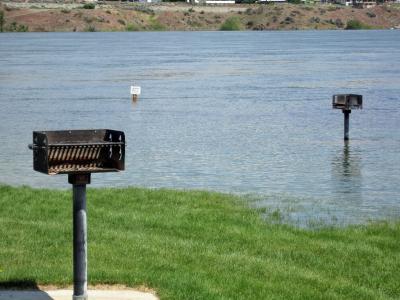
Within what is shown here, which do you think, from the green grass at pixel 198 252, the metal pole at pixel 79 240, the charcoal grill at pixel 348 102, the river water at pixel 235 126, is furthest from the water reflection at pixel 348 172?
the metal pole at pixel 79 240

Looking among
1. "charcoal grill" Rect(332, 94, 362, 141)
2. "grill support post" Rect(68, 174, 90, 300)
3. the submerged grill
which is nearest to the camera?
the submerged grill

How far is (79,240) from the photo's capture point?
10531 millimetres

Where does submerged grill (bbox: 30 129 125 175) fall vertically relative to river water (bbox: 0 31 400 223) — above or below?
above

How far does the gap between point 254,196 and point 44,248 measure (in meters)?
9.74

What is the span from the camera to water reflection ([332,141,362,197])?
24.2m

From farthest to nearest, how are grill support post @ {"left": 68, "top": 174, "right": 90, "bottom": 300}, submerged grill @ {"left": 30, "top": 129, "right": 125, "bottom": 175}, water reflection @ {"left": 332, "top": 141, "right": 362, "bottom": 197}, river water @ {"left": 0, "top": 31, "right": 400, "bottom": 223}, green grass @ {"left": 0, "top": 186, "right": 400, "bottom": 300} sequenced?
river water @ {"left": 0, "top": 31, "right": 400, "bottom": 223} → water reflection @ {"left": 332, "top": 141, "right": 362, "bottom": 197} → green grass @ {"left": 0, "top": 186, "right": 400, "bottom": 300} → grill support post @ {"left": 68, "top": 174, "right": 90, "bottom": 300} → submerged grill @ {"left": 30, "top": 129, "right": 125, "bottom": 175}

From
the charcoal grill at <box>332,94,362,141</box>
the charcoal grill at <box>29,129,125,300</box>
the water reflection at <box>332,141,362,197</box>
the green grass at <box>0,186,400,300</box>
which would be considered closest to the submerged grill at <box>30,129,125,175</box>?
the charcoal grill at <box>29,129,125,300</box>

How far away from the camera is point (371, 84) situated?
6481 cm

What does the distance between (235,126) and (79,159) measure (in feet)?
103

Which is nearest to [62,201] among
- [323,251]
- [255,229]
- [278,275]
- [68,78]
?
[255,229]

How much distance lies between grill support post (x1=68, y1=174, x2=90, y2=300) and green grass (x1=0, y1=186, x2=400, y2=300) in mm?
969

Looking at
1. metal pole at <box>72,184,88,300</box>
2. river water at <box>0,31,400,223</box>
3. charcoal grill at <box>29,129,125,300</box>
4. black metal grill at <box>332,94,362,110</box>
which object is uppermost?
charcoal grill at <box>29,129,125,300</box>

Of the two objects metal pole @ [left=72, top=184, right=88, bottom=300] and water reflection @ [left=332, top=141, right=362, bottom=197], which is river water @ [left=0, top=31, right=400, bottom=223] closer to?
water reflection @ [left=332, top=141, right=362, bottom=197]

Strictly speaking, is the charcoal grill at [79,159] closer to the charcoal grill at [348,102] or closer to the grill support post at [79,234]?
the grill support post at [79,234]
